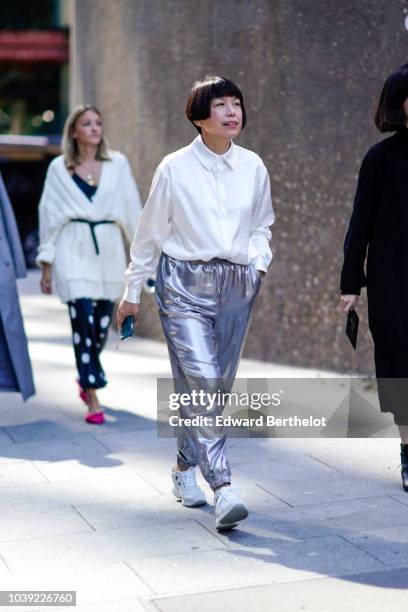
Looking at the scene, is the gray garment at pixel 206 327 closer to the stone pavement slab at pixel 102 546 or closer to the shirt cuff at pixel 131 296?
the shirt cuff at pixel 131 296

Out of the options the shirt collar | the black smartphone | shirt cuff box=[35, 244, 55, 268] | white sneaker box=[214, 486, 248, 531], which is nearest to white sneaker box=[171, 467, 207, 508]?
white sneaker box=[214, 486, 248, 531]

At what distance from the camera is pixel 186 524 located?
459cm

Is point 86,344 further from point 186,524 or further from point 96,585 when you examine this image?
point 96,585

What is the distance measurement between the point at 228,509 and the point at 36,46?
74.7 feet

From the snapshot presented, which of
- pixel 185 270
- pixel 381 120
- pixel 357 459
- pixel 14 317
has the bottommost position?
pixel 357 459

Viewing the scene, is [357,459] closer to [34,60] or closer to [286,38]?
[286,38]

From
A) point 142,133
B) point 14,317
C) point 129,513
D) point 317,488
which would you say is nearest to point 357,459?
point 317,488

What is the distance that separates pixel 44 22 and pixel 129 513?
2271 cm

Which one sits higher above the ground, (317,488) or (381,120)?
(381,120)

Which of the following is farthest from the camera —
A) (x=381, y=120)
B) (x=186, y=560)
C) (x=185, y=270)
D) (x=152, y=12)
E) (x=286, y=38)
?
(x=152, y=12)

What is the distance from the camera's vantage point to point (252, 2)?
852 cm

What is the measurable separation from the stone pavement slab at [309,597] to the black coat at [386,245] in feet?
4.29

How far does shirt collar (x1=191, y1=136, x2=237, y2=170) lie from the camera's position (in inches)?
181

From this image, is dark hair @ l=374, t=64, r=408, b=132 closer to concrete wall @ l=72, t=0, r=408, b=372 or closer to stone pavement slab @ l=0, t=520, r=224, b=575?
stone pavement slab @ l=0, t=520, r=224, b=575
